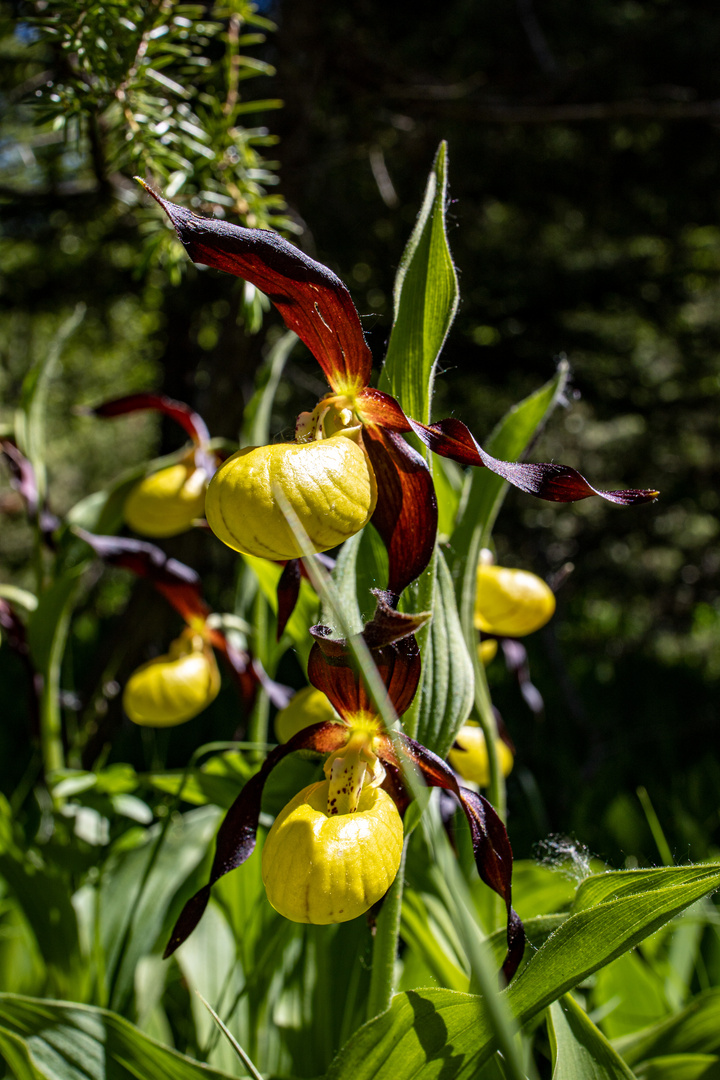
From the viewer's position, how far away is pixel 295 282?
0.54 m

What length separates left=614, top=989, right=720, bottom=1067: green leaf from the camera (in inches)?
33.0

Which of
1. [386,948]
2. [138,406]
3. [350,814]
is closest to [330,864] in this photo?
[350,814]

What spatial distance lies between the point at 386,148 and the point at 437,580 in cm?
253

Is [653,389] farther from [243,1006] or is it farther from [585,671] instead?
[243,1006]

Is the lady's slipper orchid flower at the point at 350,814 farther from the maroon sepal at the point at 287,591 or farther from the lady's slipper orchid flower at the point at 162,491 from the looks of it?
the lady's slipper orchid flower at the point at 162,491

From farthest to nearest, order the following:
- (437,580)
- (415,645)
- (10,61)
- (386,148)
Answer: (386,148)
(10,61)
(437,580)
(415,645)

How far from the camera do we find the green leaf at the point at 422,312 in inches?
23.5

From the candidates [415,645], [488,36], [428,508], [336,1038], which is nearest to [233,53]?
[428,508]

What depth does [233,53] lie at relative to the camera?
35.3 inches

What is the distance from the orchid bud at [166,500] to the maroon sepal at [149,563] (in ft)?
0.38

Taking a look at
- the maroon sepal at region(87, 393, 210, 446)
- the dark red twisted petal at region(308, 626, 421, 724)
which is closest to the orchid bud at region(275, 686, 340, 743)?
the dark red twisted petal at region(308, 626, 421, 724)

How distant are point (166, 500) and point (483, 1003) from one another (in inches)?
35.1

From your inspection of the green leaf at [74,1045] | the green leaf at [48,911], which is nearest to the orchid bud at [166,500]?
the green leaf at [48,911]

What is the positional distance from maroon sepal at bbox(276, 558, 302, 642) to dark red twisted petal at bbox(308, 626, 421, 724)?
8 cm
